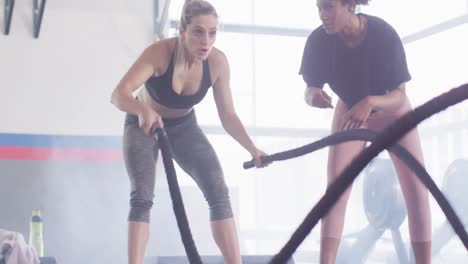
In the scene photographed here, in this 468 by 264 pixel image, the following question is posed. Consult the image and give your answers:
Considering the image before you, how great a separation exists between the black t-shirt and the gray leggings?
0.42 meters

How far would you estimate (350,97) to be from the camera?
2211mm

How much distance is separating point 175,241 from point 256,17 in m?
1.93

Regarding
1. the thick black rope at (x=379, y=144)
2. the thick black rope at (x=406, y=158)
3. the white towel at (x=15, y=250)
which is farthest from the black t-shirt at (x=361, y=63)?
the white towel at (x=15, y=250)

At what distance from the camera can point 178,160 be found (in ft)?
7.41

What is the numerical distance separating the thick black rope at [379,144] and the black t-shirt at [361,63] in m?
1.32

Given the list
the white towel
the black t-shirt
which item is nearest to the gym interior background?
the white towel

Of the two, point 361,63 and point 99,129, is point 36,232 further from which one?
point 361,63

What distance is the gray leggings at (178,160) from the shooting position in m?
2.10

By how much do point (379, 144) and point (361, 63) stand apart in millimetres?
1371

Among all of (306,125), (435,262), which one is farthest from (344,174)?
(306,125)

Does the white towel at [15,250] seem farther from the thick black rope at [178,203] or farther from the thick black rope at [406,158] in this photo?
the thick black rope at [178,203]

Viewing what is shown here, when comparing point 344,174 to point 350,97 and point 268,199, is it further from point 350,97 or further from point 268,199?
point 268,199

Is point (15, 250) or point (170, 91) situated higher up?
point (170, 91)

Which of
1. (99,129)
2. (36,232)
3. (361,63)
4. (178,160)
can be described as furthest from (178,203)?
(99,129)
